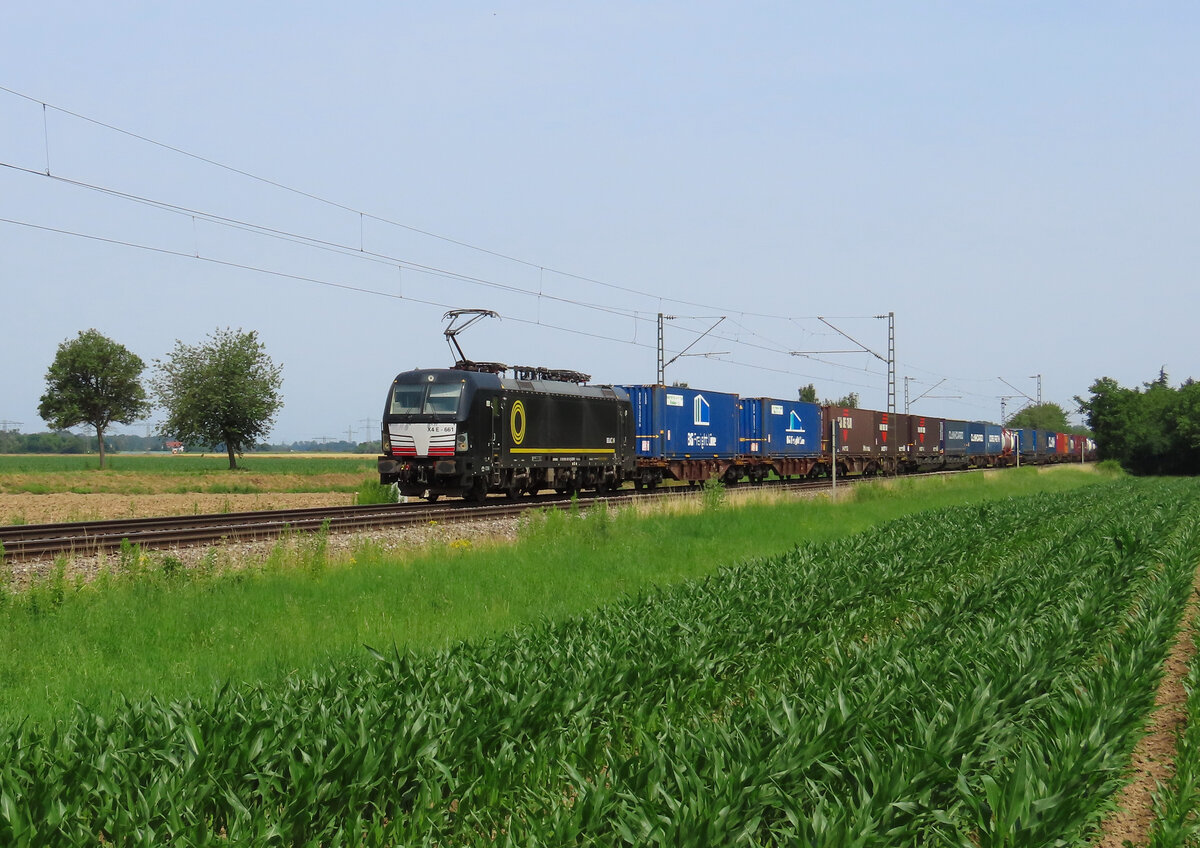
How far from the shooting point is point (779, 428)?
42.1 meters

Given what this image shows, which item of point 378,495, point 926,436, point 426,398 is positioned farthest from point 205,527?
point 926,436

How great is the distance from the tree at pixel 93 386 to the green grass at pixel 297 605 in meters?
53.9

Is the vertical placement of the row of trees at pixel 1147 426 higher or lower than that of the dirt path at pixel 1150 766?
higher

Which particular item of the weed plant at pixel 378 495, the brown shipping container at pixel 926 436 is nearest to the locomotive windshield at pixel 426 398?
the weed plant at pixel 378 495

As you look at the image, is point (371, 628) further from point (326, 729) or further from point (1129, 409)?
point (1129, 409)

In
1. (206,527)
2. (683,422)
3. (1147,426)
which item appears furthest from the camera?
(1147,426)

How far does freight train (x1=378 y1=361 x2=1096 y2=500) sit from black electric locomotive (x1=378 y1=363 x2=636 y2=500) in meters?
0.03

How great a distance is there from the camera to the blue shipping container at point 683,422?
A: 33.7 metres

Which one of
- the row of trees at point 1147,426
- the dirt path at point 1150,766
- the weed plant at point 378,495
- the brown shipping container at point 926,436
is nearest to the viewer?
the dirt path at point 1150,766

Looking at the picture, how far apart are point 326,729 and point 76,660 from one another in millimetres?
4297

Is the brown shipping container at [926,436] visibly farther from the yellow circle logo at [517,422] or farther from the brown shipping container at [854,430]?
the yellow circle logo at [517,422]

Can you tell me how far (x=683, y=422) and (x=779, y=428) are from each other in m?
8.38

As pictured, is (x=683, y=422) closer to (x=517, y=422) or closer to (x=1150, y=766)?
(x=517, y=422)

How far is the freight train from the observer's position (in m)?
24.7
